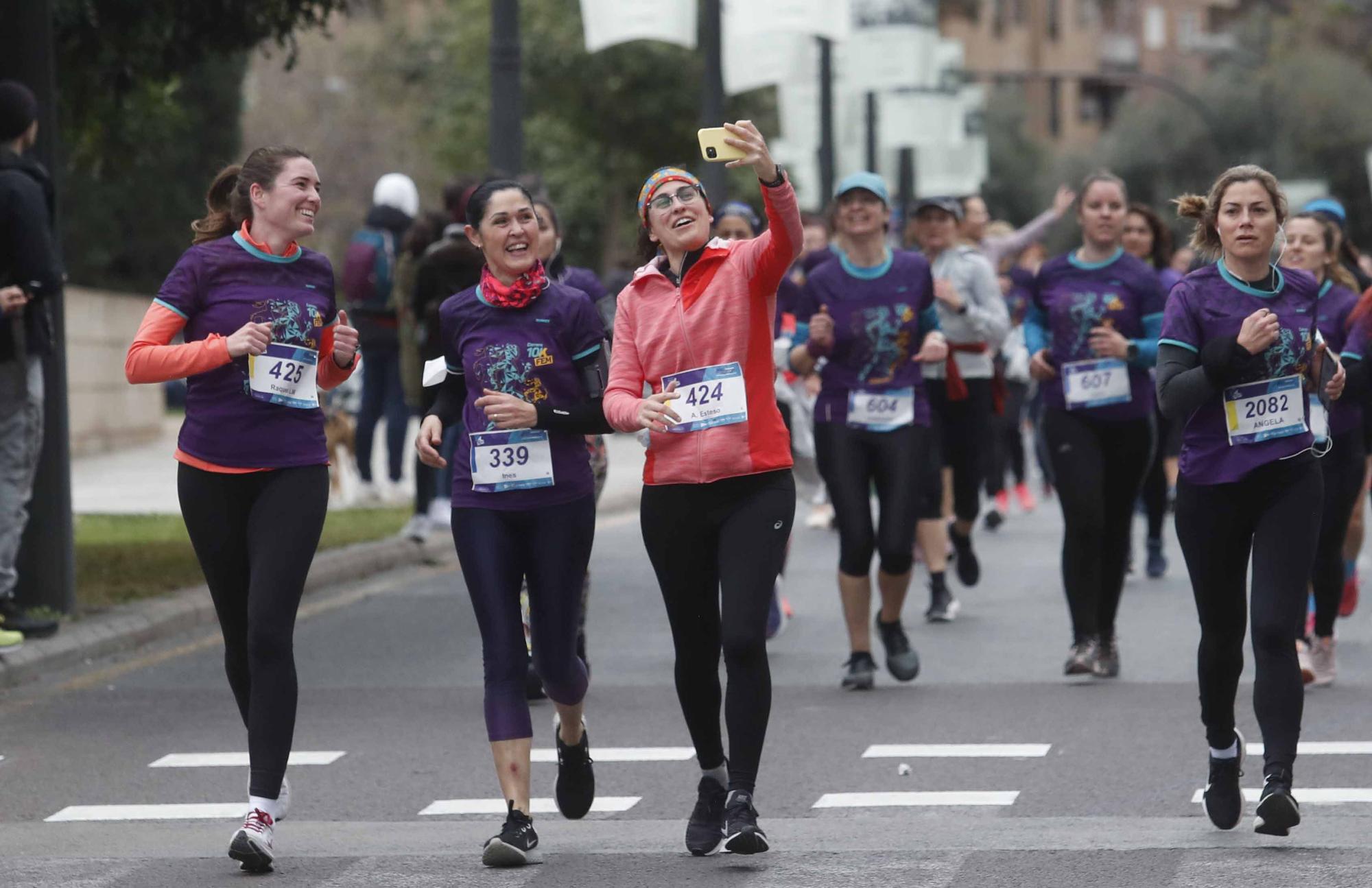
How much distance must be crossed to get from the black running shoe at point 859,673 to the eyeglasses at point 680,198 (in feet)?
11.8

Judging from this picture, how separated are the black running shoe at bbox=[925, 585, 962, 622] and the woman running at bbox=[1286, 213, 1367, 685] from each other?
2716 millimetres

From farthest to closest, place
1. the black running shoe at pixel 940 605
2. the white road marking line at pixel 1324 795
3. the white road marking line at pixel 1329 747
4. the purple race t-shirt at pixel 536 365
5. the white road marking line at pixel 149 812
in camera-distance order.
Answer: the black running shoe at pixel 940 605 < the white road marking line at pixel 1329 747 < the white road marking line at pixel 149 812 < the white road marking line at pixel 1324 795 < the purple race t-shirt at pixel 536 365

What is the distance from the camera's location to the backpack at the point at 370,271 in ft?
52.5

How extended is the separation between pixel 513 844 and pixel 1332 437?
4.16m

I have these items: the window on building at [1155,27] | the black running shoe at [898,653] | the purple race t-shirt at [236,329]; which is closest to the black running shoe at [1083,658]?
the black running shoe at [898,653]

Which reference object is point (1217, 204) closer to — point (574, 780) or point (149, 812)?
point (574, 780)

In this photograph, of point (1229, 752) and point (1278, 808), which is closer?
point (1278, 808)

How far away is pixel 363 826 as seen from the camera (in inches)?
279

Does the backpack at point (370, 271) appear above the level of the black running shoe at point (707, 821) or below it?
above

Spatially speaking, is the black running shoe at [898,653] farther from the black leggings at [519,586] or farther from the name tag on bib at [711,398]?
the name tag on bib at [711,398]

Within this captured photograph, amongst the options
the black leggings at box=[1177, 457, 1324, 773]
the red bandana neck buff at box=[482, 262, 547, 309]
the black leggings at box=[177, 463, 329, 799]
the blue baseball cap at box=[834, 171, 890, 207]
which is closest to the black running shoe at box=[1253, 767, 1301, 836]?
the black leggings at box=[1177, 457, 1324, 773]

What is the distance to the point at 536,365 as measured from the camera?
263 inches

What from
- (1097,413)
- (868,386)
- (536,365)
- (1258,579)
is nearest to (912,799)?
(1258,579)

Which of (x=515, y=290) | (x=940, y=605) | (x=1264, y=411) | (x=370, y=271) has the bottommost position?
(x=940, y=605)
